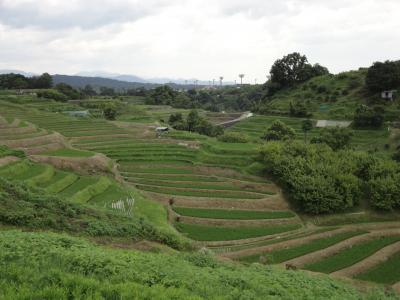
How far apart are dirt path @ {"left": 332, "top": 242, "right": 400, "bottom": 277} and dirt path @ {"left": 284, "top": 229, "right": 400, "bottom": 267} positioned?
1.62m

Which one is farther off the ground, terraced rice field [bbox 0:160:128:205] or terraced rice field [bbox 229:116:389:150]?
terraced rice field [bbox 229:116:389:150]

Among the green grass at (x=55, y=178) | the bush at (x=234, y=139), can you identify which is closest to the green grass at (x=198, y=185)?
the green grass at (x=55, y=178)

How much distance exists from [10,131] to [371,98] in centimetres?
5043

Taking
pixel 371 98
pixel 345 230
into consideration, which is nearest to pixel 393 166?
pixel 345 230

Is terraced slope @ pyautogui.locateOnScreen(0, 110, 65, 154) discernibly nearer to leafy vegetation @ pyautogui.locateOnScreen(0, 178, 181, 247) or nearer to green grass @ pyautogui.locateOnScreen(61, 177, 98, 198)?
green grass @ pyautogui.locateOnScreen(61, 177, 98, 198)

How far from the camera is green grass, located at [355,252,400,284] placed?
20.2 metres

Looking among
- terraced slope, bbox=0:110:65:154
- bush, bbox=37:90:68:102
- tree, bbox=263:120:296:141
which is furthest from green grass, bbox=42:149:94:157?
bush, bbox=37:90:68:102

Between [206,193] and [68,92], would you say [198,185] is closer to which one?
[206,193]

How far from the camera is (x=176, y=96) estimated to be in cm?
11988

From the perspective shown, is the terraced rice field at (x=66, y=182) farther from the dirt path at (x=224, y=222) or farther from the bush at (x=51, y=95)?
the bush at (x=51, y=95)

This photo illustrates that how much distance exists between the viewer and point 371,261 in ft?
72.4

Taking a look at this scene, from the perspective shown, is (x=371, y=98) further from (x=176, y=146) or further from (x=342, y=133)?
(x=176, y=146)

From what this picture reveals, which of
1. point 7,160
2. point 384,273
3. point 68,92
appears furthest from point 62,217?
point 68,92

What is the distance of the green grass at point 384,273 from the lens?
20.2 m
